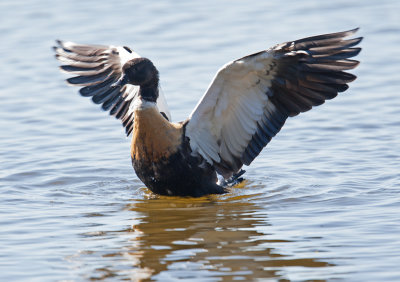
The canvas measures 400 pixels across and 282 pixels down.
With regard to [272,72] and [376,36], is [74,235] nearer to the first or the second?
[272,72]

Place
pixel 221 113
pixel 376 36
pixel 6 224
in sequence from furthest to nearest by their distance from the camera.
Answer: pixel 376 36, pixel 221 113, pixel 6 224

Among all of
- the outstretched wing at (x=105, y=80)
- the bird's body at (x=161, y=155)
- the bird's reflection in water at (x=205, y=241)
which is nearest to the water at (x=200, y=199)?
the bird's reflection in water at (x=205, y=241)

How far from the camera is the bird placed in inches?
308

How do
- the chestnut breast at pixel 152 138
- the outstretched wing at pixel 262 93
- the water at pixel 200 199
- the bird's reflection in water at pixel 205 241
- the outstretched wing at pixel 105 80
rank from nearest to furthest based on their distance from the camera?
the bird's reflection in water at pixel 205 241, the water at pixel 200 199, the outstretched wing at pixel 262 93, the chestnut breast at pixel 152 138, the outstretched wing at pixel 105 80

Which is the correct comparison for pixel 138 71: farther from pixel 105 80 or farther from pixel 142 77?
pixel 105 80

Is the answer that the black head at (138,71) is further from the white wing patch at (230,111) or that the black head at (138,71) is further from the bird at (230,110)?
the white wing patch at (230,111)

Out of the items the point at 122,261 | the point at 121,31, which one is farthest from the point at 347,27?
the point at 122,261

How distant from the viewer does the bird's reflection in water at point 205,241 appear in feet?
20.7

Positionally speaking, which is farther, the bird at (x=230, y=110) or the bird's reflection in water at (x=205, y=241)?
the bird at (x=230, y=110)

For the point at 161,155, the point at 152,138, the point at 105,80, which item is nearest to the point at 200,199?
the point at 161,155

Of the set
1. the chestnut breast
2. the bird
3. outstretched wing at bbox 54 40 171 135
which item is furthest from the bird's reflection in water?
outstretched wing at bbox 54 40 171 135

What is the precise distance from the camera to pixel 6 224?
762 cm

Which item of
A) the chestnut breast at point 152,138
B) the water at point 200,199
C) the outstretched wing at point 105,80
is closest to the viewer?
the water at point 200,199

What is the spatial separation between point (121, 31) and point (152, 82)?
6.80 metres
